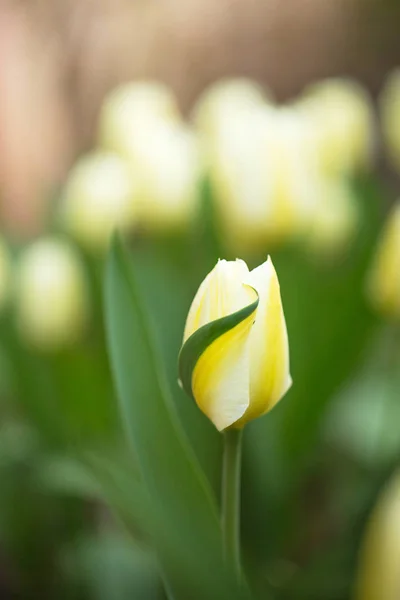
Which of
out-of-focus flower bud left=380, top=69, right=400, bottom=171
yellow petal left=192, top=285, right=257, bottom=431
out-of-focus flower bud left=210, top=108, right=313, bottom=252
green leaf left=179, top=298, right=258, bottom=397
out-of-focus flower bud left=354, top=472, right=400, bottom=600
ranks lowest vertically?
out-of-focus flower bud left=354, top=472, right=400, bottom=600

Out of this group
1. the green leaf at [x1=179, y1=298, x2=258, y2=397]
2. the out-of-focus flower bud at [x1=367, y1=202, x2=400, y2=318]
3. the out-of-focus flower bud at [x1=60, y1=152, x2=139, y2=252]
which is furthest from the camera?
the out-of-focus flower bud at [x1=60, y1=152, x2=139, y2=252]

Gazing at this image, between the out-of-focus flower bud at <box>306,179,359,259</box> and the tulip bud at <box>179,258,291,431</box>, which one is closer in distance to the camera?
the tulip bud at <box>179,258,291,431</box>

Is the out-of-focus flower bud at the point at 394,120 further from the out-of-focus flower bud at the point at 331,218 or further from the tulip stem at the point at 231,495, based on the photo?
the tulip stem at the point at 231,495

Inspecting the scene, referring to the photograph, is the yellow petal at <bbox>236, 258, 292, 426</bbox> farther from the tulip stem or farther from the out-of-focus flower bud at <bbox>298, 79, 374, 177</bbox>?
the out-of-focus flower bud at <bbox>298, 79, 374, 177</bbox>

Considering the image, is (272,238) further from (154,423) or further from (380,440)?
(154,423)

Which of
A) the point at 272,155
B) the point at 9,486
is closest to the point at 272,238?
the point at 272,155

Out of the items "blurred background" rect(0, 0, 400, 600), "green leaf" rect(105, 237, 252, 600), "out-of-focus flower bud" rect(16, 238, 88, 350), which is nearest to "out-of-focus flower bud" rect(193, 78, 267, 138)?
"blurred background" rect(0, 0, 400, 600)

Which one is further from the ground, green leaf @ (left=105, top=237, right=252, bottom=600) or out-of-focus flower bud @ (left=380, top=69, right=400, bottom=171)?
out-of-focus flower bud @ (left=380, top=69, right=400, bottom=171)

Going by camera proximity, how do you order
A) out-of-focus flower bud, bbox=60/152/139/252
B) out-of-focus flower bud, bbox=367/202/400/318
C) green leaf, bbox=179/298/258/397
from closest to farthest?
1. green leaf, bbox=179/298/258/397
2. out-of-focus flower bud, bbox=367/202/400/318
3. out-of-focus flower bud, bbox=60/152/139/252

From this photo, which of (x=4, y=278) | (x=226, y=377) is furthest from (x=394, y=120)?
(x=226, y=377)
